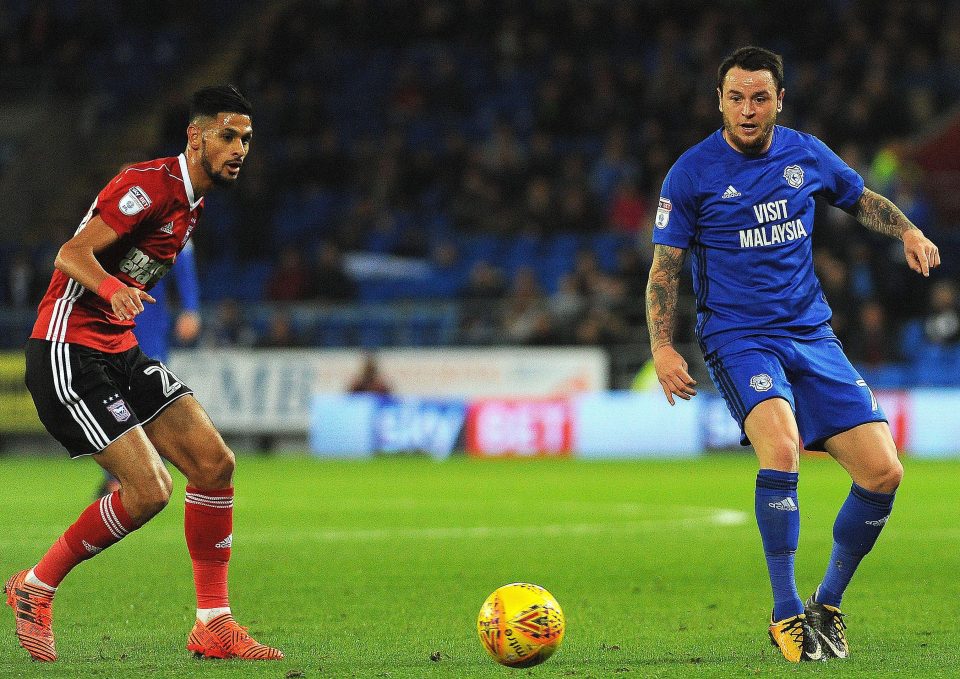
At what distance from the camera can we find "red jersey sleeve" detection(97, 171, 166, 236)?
5801 millimetres

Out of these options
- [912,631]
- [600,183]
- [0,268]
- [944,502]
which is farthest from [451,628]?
[0,268]

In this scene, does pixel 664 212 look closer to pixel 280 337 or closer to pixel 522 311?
pixel 522 311

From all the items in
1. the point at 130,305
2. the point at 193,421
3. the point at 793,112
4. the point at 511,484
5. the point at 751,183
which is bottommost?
the point at 511,484

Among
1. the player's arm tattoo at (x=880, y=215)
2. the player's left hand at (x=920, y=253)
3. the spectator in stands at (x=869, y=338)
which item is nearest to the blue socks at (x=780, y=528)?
the player's left hand at (x=920, y=253)

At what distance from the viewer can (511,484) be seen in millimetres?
15711

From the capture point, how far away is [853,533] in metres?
6.06

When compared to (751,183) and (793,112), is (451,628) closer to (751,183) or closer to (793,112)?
(751,183)

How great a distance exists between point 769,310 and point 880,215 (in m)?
0.70

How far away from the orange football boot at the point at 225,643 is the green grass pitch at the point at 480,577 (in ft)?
0.30

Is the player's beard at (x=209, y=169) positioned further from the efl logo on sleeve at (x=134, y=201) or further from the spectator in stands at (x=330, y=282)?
the spectator in stands at (x=330, y=282)

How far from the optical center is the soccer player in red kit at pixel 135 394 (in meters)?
5.86

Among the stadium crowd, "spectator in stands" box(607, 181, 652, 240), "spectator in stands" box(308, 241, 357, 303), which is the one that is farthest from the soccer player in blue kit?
"spectator in stands" box(308, 241, 357, 303)

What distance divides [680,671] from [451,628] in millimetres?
1477

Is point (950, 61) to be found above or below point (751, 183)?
above
